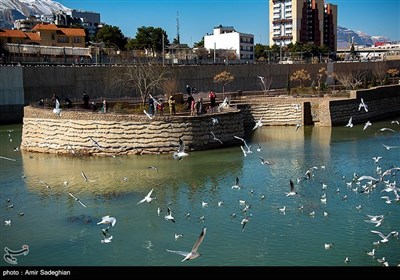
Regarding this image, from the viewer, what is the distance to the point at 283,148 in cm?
2805

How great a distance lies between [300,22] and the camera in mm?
132625

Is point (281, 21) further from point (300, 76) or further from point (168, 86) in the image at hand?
point (168, 86)

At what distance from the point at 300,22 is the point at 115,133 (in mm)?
113498

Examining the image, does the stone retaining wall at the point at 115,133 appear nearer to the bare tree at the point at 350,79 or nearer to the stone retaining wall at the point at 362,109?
the stone retaining wall at the point at 362,109

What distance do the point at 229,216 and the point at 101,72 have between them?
32.3m

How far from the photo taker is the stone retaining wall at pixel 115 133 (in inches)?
1016

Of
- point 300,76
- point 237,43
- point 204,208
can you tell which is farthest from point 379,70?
point 204,208

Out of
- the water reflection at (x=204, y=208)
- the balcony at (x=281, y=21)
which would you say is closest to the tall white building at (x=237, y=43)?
the balcony at (x=281, y=21)

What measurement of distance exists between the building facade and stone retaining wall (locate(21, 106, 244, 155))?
354 feet

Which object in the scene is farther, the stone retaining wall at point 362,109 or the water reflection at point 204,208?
the stone retaining wall at point 362,109

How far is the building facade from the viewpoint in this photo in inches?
5212

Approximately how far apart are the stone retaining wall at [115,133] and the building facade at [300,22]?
354 ft

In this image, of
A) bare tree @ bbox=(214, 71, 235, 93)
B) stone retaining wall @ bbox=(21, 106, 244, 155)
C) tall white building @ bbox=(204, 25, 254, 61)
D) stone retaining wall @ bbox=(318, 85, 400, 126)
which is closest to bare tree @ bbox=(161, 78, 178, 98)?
bare tree @ bbox=(214, 71, 235, 93)

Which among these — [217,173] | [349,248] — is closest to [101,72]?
[217,173]
